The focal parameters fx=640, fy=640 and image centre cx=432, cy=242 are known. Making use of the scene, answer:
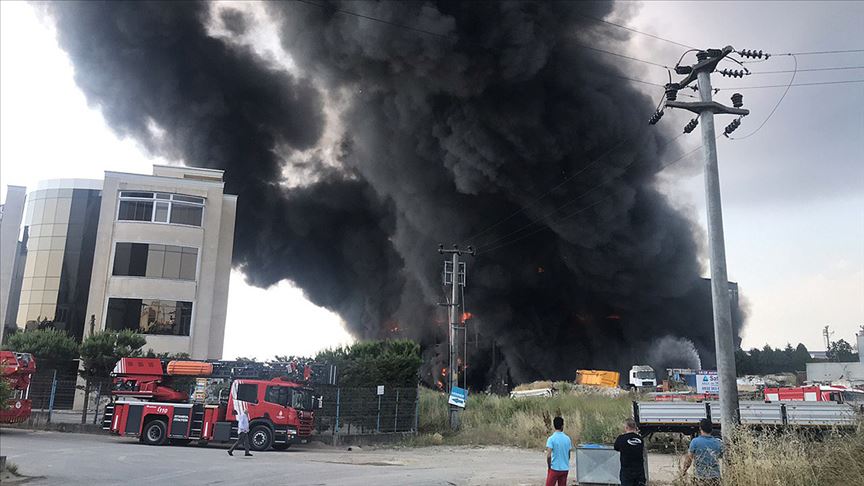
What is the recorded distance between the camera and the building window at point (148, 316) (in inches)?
1230

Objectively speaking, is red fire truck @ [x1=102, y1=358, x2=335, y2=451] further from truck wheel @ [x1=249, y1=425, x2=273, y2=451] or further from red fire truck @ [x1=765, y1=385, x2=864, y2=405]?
red fire truck @ [x1=765, y1=385, x2=864, y2=405]

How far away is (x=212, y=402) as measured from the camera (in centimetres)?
1872

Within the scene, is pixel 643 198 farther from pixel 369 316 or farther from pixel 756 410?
pixel 756 410

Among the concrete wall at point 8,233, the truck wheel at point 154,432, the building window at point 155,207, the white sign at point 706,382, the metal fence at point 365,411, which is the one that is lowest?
the truck wheel at point 154,432

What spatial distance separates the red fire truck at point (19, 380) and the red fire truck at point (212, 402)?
2356 mm

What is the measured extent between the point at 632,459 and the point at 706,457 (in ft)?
3.39

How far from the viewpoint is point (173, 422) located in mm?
18234

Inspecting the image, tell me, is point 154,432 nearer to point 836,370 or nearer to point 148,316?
point 148,316

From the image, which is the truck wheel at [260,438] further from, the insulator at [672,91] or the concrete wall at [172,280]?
the concrete wall at [172,280]

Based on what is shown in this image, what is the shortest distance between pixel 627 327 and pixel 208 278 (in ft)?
Result: 109

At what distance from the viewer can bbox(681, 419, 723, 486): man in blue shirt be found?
8.66m

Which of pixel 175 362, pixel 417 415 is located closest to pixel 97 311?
pixel 175 362

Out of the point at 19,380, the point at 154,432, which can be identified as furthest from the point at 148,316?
the point at 154,432

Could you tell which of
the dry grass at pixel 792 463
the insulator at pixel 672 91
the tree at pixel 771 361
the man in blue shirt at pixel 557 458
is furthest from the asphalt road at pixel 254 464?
the tree at pixel 771 361
